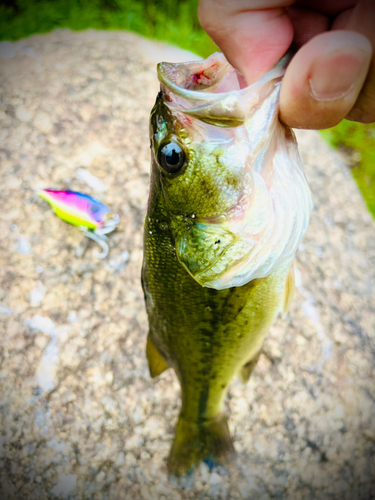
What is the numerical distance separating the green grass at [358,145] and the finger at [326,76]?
2524 millimetres

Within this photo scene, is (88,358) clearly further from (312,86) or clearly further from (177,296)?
(312,86)

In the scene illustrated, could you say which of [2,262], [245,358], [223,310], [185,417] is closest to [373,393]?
[245,358]

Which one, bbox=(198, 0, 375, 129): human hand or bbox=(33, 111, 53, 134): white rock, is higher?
bbox=(198, 0, 375, 129): human hand

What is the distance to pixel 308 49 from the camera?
29.2 inches

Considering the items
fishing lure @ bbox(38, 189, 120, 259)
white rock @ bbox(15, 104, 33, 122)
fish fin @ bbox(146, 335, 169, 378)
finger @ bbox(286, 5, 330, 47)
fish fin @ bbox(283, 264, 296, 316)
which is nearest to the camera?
finger @ bbox(286, 5, 330, 47)

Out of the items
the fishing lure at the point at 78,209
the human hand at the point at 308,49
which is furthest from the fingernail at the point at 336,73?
the fishing lure at the point at 78,209

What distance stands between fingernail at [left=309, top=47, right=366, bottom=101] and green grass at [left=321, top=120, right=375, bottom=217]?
2.55 m

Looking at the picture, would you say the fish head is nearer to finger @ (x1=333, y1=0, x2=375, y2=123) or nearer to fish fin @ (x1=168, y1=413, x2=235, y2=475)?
finger @ (x1=333, y1=0, x2=375, y2=123)

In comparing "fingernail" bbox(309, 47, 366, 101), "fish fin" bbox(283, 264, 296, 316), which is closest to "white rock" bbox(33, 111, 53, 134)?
"fish fin" bbox(283, 264, 296, 316)

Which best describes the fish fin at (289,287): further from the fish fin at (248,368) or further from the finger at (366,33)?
the finger at (366,33)

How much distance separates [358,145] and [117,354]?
9.84 feet

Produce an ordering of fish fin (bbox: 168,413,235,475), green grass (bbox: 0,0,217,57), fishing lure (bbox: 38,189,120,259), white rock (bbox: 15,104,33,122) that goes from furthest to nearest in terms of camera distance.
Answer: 1. green grass (bbox: 0,0,217,57)
2. white rock (bbox: 15,104,33,122)
3. fishing lure (bbox: 38,189,120,259)
4. fish fin (bbox: 168,413,235,475)

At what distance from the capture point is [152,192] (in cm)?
108

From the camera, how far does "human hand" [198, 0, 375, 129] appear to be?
73cm
